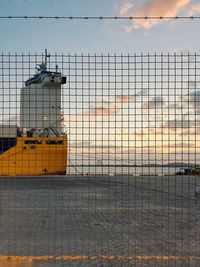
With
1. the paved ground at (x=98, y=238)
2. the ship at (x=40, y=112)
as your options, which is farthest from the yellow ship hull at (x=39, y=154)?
the paved ground at (x=98, y=238)

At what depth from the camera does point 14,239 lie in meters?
7.36

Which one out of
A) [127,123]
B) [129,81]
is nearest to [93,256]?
[127,123]

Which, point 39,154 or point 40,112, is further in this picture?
point 39,154

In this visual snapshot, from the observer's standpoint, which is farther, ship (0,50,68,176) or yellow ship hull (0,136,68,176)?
yellow ship hull (0,136,68,176)

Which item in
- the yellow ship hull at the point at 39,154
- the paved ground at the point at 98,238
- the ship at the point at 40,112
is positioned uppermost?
the ship at the point at 40,112

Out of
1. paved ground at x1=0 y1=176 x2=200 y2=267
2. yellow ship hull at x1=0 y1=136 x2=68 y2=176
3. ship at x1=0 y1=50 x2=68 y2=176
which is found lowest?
paved ground at x1=0 y1=176 x2=200 y2=267

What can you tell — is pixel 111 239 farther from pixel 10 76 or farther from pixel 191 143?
pixel 10 76

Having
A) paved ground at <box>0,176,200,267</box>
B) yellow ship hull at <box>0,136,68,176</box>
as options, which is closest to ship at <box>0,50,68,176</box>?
yellow ship hull at <box>0,136,68,176</box>

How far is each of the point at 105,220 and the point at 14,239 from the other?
2.68 meters

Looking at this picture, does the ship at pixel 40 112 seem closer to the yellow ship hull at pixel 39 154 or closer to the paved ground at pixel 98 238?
the yellow ship hull at pixel 39 154

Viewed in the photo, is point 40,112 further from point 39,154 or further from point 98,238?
point 39,154

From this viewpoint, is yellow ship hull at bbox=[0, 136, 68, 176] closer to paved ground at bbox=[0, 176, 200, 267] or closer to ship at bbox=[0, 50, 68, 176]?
ship at bbox=[0, 50, 68, 176]

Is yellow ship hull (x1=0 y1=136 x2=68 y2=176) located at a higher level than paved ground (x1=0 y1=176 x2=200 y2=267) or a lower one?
higher

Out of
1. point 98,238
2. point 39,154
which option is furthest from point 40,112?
point 39,154
